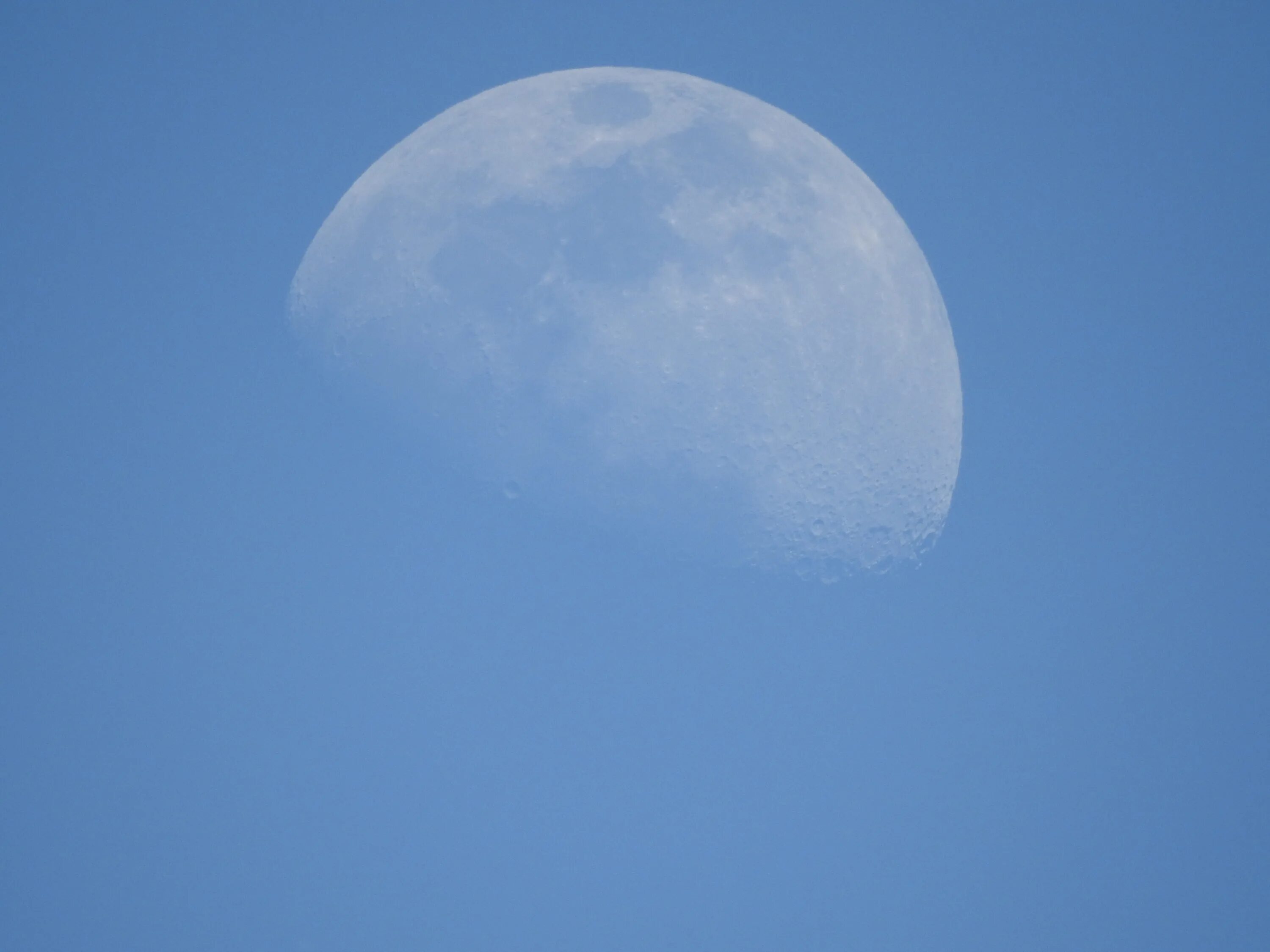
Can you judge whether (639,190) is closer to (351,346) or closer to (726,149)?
(726,149)

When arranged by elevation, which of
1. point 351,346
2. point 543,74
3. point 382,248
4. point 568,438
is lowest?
point 568,438

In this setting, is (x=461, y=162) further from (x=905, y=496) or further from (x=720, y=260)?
(x=905, y=496)

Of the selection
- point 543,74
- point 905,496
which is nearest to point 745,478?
point 905,496

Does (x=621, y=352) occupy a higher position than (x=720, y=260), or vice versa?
(x=720, y=260)

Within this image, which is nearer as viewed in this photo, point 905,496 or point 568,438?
point 568,438

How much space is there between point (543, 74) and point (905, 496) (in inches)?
103

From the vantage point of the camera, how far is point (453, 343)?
4355mm

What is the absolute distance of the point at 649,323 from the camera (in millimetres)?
4324

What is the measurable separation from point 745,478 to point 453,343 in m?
1.24

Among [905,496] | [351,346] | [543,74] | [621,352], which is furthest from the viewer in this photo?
[543,74]

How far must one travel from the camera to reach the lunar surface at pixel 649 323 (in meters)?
4.30

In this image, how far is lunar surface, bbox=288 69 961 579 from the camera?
4.30m

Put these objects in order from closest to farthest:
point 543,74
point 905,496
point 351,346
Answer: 1. point 351,346
2. point 905,496
3. point 543,74

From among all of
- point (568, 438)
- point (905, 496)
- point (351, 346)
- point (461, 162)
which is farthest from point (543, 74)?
point (905, 496)
